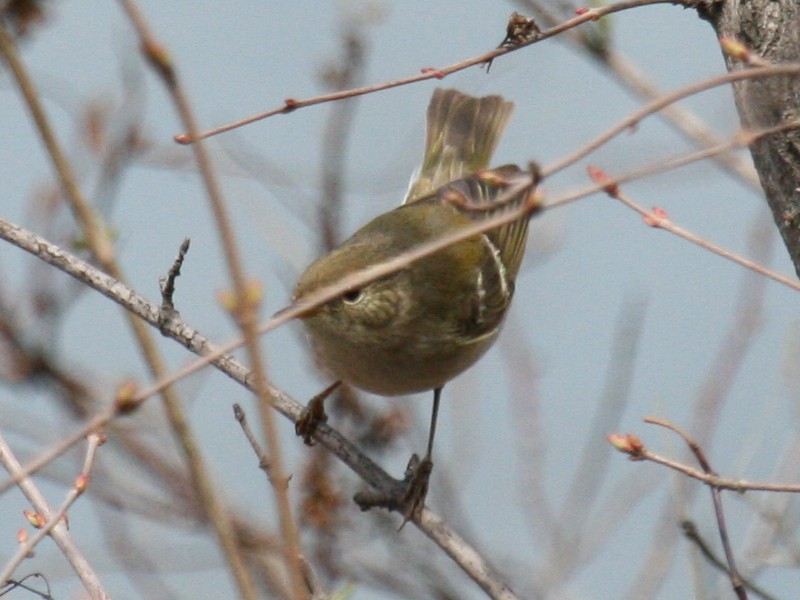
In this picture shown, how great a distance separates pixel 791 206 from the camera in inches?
78.4

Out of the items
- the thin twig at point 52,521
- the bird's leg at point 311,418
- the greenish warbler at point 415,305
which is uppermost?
the greenish warbler at point 415,305

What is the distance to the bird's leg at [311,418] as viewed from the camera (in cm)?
319

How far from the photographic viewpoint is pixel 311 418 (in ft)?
10.6

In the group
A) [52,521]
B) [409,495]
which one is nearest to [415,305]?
[409,495]

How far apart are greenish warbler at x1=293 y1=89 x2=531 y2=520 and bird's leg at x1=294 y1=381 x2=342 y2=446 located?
1 cm

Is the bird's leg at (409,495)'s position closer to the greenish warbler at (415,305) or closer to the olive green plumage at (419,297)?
the greenish warbler at (415,305)

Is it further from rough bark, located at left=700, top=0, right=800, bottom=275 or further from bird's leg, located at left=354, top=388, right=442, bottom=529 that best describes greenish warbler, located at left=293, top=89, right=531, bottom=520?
rough bark, located at left=700, top=0, right=800, bottom=275

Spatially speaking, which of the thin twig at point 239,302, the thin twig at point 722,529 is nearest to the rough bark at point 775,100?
the thin twig at point 722,529

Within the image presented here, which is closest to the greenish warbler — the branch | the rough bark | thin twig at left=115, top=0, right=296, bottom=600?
the branch

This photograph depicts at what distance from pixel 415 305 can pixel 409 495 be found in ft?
2.49

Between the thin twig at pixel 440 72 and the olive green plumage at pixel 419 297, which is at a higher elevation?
the olive green plumage at pixel 419 297

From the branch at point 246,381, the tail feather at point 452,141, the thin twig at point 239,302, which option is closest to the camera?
the thin twig at point 239,302

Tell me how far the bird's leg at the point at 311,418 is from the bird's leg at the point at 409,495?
30 centimetres

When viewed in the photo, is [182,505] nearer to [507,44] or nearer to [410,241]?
[410,241]
